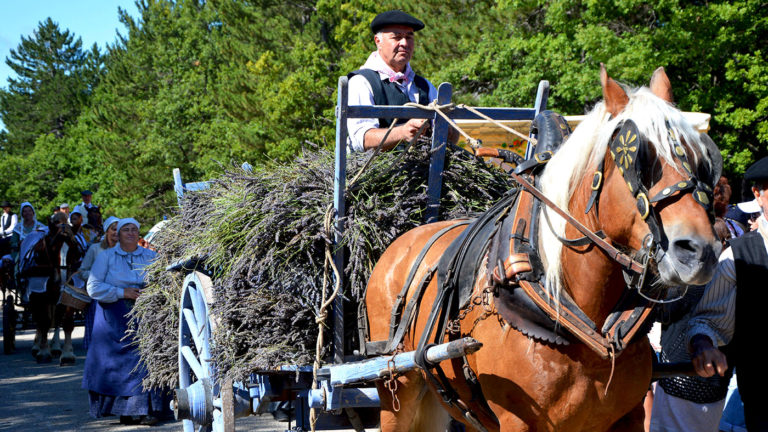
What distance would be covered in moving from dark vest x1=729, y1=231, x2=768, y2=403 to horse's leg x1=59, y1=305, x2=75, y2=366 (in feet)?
34.7

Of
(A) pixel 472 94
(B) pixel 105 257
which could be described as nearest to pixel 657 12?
(A) pixel 472 94

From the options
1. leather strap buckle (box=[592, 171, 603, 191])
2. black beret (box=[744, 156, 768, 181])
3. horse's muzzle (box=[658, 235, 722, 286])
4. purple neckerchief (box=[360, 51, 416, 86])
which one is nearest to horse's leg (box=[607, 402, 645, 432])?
horse's muzzle (box=[658, 235, 722, 286])

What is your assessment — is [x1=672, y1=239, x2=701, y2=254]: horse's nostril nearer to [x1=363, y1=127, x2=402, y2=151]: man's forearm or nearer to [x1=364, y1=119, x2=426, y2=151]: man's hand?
[x1=364, y1=119, x2=426, y2=151]: man's hand

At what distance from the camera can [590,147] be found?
276 cm

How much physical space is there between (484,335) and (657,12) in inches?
583

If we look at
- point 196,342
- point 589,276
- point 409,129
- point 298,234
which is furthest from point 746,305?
point 196,342

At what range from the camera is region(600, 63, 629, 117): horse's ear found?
268 cm

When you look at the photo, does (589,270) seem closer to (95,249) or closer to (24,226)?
(95,249)

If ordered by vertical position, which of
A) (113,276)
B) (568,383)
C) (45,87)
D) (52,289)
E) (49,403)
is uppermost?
(45,87)

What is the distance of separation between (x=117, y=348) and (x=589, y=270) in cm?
685

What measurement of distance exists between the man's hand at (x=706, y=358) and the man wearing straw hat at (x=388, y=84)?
1762mm

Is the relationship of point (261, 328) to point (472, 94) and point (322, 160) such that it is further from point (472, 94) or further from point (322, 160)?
point (472, 94)

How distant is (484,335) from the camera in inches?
122

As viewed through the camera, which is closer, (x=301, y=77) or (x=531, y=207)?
(x=531, y=207)
